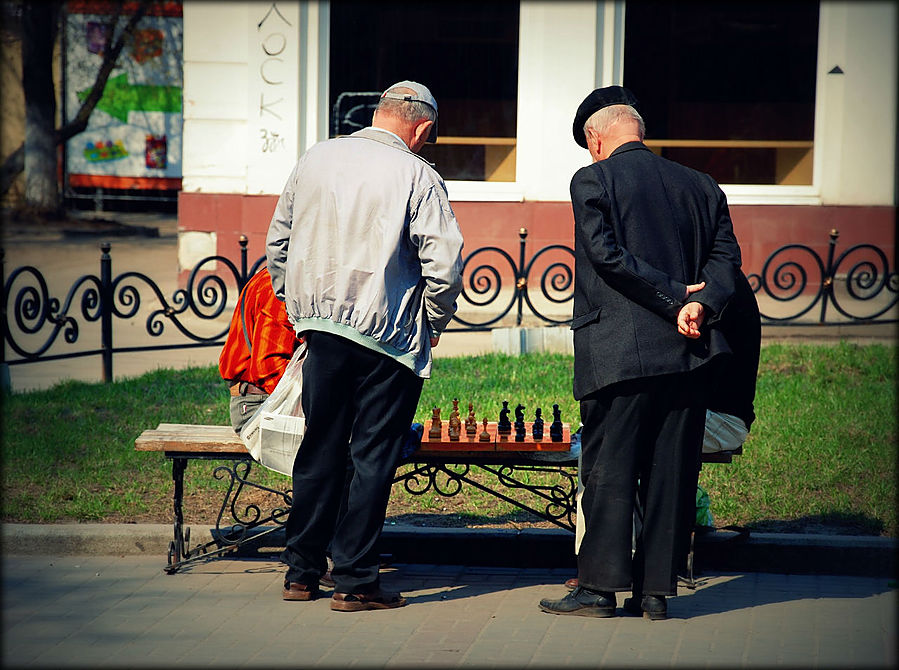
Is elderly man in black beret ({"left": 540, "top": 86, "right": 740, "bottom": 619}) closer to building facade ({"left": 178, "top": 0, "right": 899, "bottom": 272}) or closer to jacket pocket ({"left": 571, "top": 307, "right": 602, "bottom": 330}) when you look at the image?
jacket pocket ({"left": 571, "top": 307, "right": 602, "bottom": 330})

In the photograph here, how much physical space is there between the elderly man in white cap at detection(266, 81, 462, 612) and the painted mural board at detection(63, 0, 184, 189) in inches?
766

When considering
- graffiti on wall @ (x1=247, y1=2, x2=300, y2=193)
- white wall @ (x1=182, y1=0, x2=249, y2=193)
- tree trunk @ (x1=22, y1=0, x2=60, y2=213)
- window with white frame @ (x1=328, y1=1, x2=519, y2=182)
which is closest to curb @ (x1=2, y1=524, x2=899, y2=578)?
graffiti on wall @ (x1=247, y1=2, x2=300, y2=193)

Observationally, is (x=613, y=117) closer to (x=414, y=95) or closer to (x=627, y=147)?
(x=627, y=147)

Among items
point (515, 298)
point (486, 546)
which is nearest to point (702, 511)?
point (486, 546)

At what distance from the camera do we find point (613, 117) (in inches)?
179

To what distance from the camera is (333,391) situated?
4555 mm

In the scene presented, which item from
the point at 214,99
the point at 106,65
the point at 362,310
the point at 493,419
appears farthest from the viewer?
the point at 106,65

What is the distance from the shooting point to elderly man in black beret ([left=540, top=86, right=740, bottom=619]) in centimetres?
435

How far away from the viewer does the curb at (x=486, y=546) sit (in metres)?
5.26

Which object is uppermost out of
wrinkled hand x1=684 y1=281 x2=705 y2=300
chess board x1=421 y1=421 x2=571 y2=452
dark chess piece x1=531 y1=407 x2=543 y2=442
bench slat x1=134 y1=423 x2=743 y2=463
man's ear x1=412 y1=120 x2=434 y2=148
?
man's ear x1=412 y1=120 x2=434 y2=148

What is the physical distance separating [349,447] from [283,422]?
0.33m

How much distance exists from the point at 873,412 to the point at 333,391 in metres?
4.55

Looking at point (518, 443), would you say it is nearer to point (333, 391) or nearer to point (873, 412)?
point (333, 391)

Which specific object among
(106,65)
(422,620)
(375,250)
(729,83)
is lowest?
(422,620)
